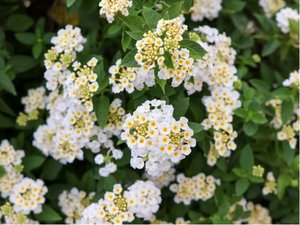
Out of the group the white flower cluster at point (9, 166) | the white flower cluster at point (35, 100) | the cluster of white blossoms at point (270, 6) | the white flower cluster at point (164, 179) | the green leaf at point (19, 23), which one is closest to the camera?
the white flower cluster at point (9, 166)

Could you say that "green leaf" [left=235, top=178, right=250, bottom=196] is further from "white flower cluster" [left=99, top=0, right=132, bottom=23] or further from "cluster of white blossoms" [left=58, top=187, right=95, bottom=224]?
"white flower cluster" [left=99, top=0, right=132, bottom=23]

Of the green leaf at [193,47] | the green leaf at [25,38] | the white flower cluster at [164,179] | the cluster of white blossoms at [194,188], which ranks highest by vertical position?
the green leaf at [193,47]

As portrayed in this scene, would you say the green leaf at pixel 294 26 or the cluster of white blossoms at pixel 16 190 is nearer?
the cluster of white blossoms at pixel 16 190

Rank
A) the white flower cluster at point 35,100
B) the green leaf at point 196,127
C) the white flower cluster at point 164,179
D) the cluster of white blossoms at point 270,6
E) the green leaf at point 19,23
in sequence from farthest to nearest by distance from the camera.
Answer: the cluster of white blossoms at point 270,6 < the green leaf at point 19,23 < the white flower cluster at point 35,100 < the white flower cluster at point 164,179 < the green leaf at point 196,127

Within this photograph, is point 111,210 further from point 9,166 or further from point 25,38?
point 25,38

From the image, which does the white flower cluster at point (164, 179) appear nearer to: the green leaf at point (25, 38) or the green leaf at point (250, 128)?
the green leaf at point (250, 128)

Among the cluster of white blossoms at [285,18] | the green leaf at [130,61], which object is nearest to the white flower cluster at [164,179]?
the green leaf at [130,61]

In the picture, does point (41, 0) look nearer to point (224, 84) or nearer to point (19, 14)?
point (19, 14)
